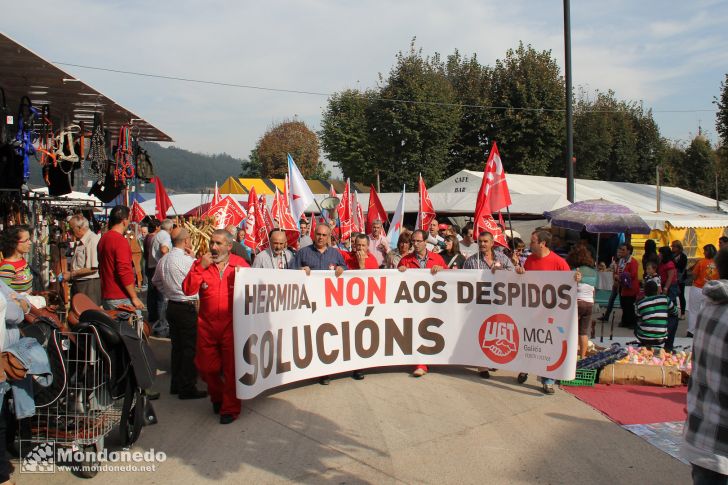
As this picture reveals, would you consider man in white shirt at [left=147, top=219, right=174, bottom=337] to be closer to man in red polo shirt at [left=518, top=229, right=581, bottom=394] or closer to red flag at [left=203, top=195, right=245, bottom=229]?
red flag at [left=203, top=195, right=245, bottom=229]

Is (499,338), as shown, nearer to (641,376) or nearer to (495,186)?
(641,376)

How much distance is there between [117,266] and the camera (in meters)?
6.95

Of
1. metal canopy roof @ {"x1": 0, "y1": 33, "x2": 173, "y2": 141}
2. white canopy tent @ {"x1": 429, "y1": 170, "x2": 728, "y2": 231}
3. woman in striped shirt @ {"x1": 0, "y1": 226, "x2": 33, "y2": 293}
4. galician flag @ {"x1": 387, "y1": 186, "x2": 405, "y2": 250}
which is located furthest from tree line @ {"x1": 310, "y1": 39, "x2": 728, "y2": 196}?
woman in striped shirt @ {"x1": 0, "y1": 226, "x2": 33, "y2": 293}

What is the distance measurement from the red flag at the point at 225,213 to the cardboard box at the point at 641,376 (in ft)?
21.3

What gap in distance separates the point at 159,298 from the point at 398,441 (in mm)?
6546

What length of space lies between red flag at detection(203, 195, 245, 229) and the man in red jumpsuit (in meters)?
4.85

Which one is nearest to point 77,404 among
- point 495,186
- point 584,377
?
point 584,377

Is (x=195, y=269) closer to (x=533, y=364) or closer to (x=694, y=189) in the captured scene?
(x=533, y=364)

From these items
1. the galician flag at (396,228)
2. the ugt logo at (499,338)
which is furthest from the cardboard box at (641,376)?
the galician flag at (396,228)

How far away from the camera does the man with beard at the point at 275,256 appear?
7.97m

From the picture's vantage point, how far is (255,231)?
11.7m

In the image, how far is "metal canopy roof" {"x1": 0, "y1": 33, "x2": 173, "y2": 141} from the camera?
7.19m

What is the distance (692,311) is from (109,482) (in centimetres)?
972

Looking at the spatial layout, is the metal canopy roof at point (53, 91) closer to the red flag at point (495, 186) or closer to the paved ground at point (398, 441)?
the paved ground at point (398, 441)
